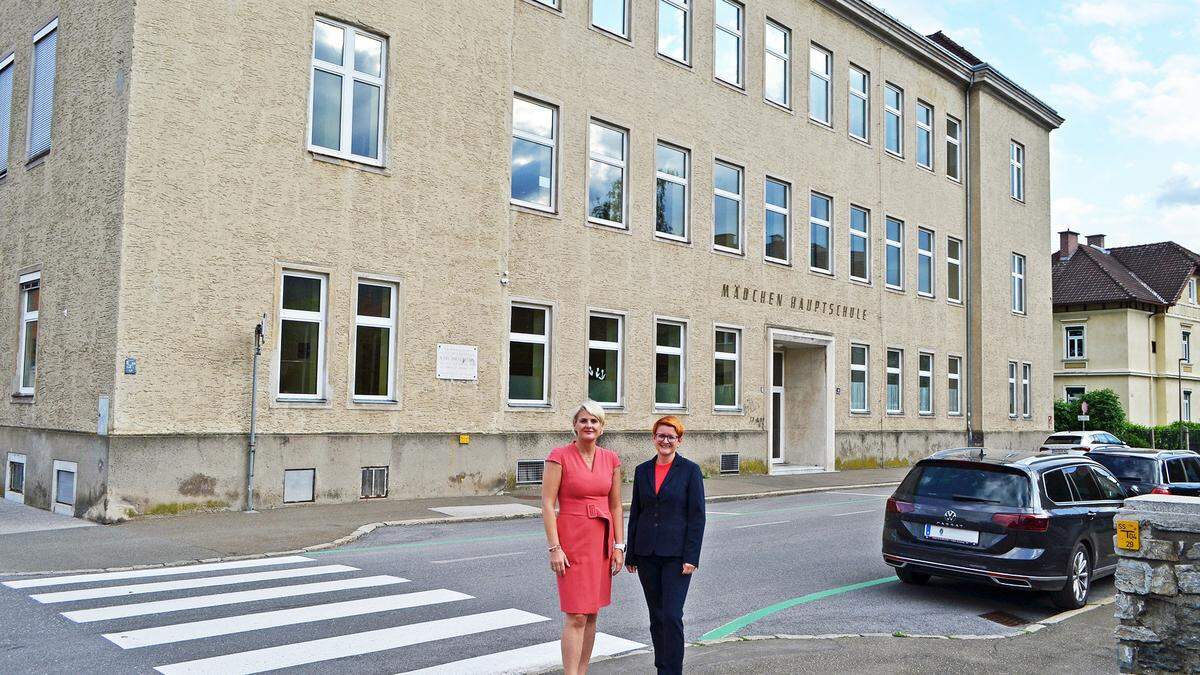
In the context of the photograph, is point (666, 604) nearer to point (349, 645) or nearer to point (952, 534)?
point (349, 645)

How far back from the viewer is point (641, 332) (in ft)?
70.2

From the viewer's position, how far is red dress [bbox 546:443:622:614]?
5652 mm

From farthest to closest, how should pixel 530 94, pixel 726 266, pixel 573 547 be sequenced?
pixel 726 266 < pixel 530 94 < pixel 573 547

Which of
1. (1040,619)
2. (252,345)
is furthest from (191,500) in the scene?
A: (1040,619)

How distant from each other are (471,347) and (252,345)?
13.0 ft

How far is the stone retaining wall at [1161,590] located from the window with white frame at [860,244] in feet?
73.5

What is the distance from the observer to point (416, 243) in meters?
17.1

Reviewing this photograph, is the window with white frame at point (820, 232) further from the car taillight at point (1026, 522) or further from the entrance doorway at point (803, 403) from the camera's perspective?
the car taillight at point (1026, 522)

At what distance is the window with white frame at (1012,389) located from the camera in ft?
115

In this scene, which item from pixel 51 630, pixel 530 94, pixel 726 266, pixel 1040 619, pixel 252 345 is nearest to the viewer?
pixel 51 630

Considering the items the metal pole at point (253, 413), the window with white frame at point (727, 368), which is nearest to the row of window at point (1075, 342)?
the window with white frame at point (727, 368)

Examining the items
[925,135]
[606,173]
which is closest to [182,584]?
[606,173]

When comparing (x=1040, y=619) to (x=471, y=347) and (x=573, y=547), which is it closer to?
(x=573, y=547)

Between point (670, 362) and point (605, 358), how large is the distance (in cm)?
209
